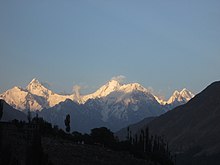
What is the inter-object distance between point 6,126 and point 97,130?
5695cm

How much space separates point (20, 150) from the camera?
3344 inches

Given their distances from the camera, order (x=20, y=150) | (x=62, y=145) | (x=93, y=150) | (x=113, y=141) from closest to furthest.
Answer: (x=20, y=150), (x=62, y=145), (x=93, y=150), (x=113, y=141)

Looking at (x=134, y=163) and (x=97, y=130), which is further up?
(x=97, y=130)

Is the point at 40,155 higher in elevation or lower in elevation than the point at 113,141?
lower

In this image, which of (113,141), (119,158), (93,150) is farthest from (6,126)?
(113,141)

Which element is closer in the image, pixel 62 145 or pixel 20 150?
pixel 20 150

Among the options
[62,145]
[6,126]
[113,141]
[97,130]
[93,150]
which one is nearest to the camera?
[6,126]

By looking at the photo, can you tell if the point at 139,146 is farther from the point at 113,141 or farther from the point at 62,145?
the point at 62,145

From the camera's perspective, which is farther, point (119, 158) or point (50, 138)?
point (119, 158)

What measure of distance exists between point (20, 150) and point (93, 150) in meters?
24.4

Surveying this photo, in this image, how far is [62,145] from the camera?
324 feet

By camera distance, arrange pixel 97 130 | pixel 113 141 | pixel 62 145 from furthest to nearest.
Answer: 1. pixel 97 130
2. pixel 113 141
3. pixel 62 145

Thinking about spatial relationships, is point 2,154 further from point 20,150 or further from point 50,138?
point 50,138

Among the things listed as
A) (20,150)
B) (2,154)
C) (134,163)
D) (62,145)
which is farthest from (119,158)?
(2,154)
